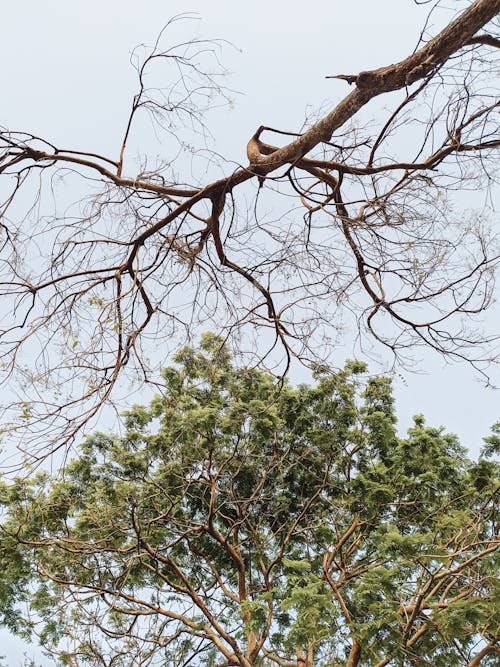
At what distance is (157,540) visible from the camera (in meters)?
7.97

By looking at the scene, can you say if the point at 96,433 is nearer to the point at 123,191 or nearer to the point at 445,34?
the point at 123,191

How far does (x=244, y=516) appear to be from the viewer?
8.14 m

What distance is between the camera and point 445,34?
2990mm

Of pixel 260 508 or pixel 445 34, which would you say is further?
pixel 260 508

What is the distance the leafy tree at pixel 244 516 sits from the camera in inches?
283

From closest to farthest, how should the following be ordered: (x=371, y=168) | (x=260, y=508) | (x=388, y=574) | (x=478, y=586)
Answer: (x=371, y=168) < (x=478, y=586) < (x=388, y=574) < (x=260, y=508)

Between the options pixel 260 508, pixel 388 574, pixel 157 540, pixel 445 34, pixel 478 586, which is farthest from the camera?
pixel 260 508

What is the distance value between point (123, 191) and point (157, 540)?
527cm

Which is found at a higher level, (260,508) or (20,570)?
(20,570)

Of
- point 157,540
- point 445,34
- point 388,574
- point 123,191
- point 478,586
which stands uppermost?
point 157,540

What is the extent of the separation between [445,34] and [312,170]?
105cm

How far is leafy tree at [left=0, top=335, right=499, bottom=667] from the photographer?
7176mm

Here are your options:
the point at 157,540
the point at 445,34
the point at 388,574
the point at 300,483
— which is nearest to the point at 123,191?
the point at 445,34

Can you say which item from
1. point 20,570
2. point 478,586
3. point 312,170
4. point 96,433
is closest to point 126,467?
point 96,433
